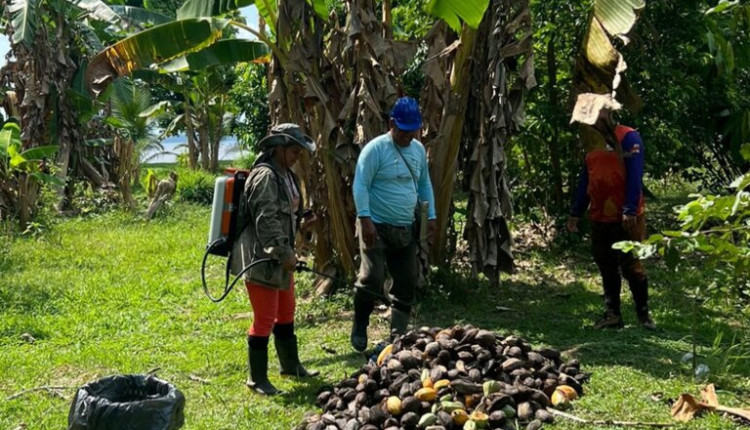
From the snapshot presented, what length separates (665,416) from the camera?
4.54 metres

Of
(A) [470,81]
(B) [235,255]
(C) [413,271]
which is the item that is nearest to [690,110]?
(A) [470,81]

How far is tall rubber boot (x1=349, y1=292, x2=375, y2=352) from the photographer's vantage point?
6285 mm

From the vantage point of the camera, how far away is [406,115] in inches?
231

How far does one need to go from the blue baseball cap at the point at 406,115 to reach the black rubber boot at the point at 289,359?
175 centimetres

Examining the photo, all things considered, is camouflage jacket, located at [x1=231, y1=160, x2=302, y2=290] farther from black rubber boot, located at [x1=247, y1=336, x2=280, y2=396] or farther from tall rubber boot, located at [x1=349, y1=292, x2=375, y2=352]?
tall rubber boot, located at [x1=349, y1=292, x2=375, y2=352]

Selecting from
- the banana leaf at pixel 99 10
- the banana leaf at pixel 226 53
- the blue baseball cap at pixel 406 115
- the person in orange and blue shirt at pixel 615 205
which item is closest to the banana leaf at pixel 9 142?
the banana leaf at pixel 99 10

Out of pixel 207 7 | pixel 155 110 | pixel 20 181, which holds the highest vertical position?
pixel 207 7

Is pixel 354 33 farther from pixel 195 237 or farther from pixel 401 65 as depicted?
pixel 195 237

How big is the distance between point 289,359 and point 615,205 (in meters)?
2.78

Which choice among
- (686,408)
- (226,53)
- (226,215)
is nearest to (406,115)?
(226,215)

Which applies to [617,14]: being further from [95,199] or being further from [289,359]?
[95,199]

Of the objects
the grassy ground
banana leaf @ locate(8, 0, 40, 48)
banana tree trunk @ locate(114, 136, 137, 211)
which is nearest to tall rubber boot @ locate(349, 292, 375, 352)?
the grassy ground

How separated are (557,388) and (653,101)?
571 cm

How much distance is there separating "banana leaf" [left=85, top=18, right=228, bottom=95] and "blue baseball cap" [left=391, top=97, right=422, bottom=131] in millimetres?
3140
